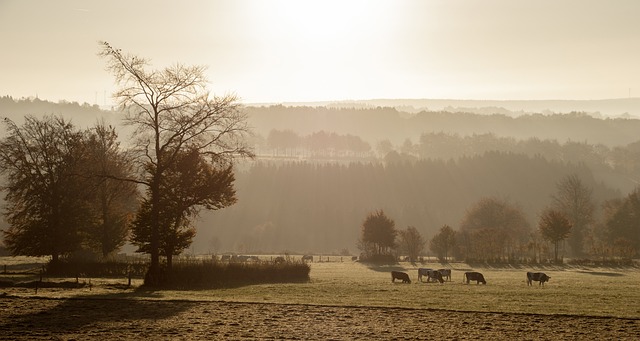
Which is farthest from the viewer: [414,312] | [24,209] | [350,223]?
[350,223]

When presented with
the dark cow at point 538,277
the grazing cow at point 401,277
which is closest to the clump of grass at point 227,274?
the grazing cow at point 401,277

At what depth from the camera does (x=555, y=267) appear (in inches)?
3056

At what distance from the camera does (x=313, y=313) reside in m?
30.8

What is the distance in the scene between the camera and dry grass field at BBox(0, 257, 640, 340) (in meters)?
26.1

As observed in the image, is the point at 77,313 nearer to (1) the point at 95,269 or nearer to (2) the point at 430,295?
(2) the point at 430,295

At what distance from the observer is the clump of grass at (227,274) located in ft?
144

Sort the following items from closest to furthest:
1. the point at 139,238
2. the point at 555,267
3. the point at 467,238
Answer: the point at 139,238 < the point at 555,267 < the point at 467,238

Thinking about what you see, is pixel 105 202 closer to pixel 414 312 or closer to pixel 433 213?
pixel 414 312

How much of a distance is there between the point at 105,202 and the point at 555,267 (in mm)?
51220

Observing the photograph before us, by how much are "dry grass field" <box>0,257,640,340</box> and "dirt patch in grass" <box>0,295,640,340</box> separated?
0.04 meters

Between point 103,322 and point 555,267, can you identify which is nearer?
point 103,322

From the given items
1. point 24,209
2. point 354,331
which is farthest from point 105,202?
point 354,331

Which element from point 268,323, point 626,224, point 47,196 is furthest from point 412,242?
point 268,323

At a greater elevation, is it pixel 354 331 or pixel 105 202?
pixel 105 202
